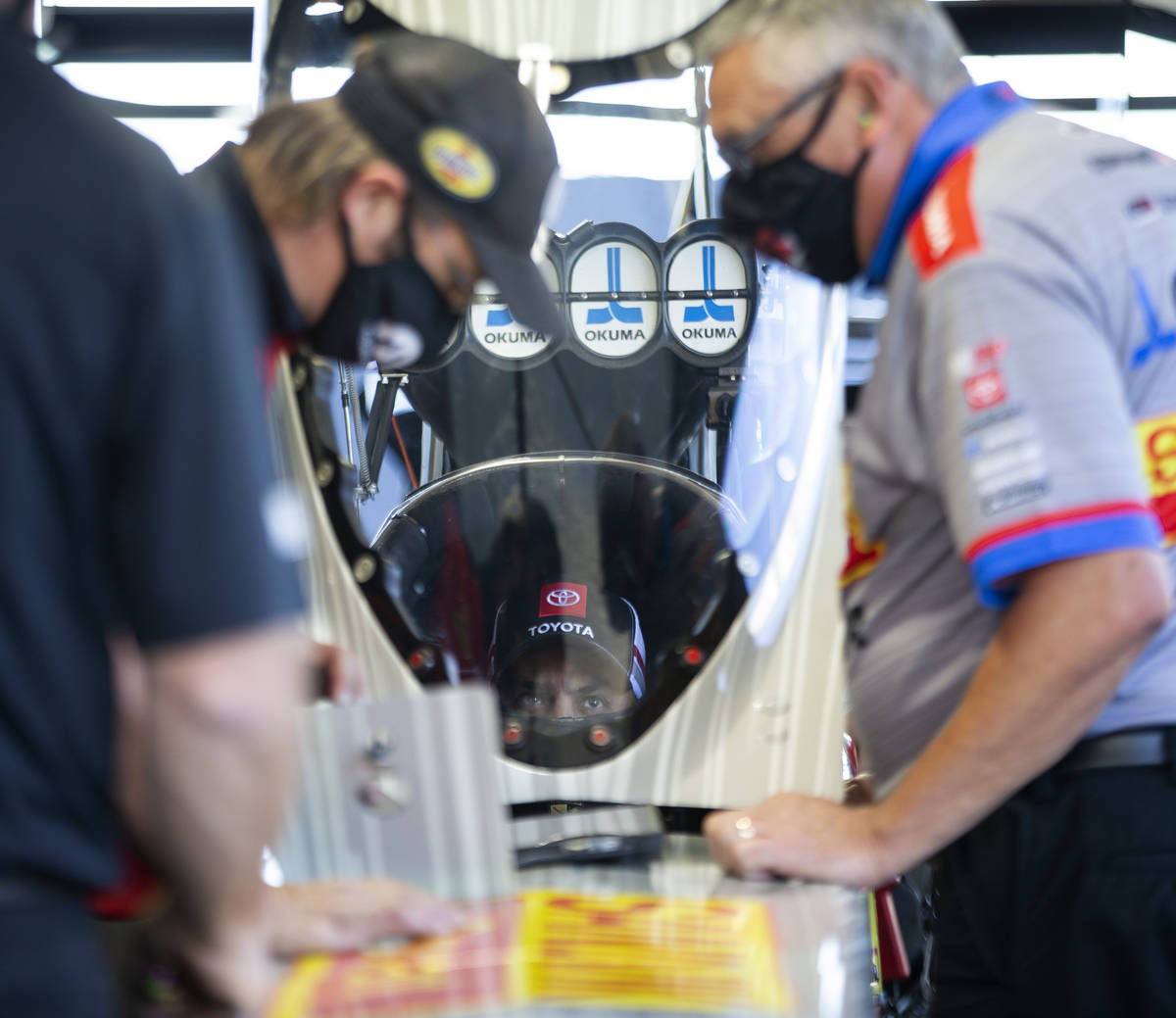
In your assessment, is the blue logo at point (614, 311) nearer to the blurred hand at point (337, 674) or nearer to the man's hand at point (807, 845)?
the blurred hand at point (337, 674)

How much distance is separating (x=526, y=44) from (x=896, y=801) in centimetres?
123

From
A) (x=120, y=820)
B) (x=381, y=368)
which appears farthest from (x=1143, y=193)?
(x=381, y=368)

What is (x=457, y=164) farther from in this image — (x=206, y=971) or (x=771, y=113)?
(x=206, y=971)

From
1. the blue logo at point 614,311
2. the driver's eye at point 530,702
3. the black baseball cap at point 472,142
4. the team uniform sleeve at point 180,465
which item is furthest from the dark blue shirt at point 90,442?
the blue logo at point 614,311

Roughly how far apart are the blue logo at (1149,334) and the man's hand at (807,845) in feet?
1.55

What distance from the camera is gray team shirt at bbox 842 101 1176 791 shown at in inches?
43.9

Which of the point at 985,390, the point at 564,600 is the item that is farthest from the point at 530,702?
the point at 985,390

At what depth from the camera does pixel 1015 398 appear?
3.69ft

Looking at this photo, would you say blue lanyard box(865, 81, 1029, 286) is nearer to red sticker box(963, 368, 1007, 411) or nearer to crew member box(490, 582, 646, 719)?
red sticker box(963, 368, 1007, 411)

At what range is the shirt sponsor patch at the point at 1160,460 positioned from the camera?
1.21m

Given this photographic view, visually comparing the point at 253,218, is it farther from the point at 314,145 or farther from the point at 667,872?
the point at 667,872

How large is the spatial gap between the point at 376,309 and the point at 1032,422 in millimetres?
707

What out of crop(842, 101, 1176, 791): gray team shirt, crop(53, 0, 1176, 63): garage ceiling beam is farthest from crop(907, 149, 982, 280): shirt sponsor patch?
crop(53, 0, 1176, 63): garage ceiling beam

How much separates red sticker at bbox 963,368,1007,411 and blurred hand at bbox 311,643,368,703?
0.77 m
